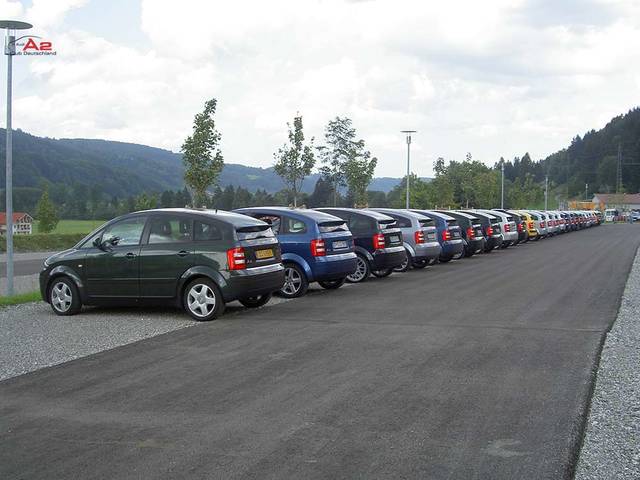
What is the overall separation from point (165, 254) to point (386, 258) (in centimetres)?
692

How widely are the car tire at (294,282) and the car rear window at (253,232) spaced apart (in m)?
2.17

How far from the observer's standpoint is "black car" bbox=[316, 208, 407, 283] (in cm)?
1723

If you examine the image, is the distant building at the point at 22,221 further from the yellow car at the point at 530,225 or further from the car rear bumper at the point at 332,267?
the car rear bumper at the point at 332,267

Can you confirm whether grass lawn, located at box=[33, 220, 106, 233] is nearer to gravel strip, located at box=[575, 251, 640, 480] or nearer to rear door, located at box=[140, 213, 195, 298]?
rear door, located at box=[140, 213, 195, 298]

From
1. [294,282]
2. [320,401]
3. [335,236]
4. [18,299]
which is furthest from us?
[335,236]

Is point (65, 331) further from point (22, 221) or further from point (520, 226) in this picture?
point (22, 221)

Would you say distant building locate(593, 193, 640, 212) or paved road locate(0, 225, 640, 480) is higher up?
distant building locate(593, 193, 640, 212)

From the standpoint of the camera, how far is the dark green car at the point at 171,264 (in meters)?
11.3

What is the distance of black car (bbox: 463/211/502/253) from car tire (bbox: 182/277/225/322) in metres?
19.0

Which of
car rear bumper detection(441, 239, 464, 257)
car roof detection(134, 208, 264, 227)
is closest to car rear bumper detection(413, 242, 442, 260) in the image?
car rear bumper detection(441, 239, 464, 257)

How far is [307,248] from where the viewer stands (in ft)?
46.8

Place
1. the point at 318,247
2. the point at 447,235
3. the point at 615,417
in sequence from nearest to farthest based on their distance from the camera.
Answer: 1. the point at 615,417
2. the point at 318,247
3. the point at 447,235

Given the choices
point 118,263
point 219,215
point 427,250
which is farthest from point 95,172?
point 219,215

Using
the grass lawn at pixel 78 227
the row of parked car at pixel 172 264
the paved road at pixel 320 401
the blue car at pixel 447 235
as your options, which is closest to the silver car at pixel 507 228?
the blue car at pixel 447 235
